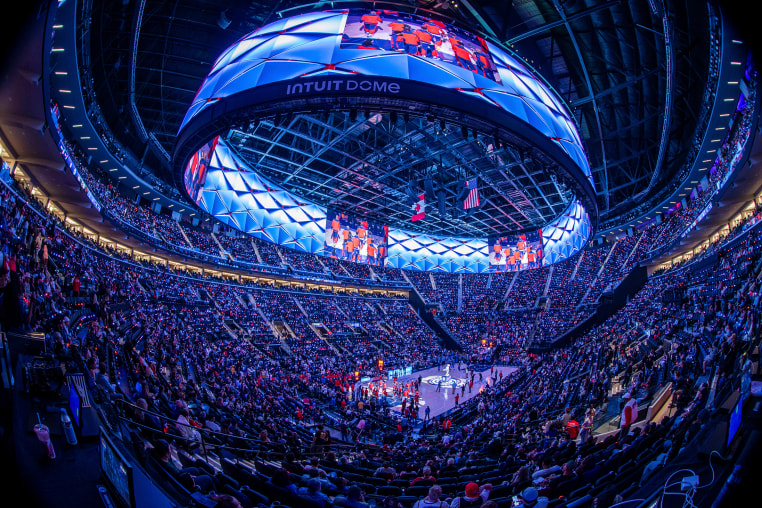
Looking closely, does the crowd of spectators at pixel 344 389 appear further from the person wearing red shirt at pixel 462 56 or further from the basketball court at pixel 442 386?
the person wearing red shirt at pixel 462 56

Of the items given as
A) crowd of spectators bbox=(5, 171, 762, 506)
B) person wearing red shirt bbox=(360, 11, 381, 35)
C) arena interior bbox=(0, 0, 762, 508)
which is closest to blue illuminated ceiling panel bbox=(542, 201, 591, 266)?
arena interior bbox=(0, 0, 762, 508)

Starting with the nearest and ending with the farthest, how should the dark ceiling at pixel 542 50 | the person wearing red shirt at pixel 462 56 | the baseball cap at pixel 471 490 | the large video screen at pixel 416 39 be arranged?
the baseball cap at pixel 471 490 < the large video screen at pixel 416 39 < the person wearing red shirt at pixel 462 56 < the dark ceiling at pixel 542 50

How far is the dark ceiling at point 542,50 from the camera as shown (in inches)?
563

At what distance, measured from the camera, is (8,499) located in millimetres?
2539

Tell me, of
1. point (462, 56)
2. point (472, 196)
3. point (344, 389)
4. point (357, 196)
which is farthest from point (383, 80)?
point (357, 196)

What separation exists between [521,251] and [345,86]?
1688 inches

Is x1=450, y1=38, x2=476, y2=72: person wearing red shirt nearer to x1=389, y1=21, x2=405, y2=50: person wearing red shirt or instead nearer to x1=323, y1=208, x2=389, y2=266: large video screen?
x1=389, y1=21, x2=405, y2=50: person wearing red shirt

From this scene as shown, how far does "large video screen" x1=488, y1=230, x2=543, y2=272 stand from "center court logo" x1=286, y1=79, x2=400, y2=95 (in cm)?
4060

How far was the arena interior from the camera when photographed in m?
5.00

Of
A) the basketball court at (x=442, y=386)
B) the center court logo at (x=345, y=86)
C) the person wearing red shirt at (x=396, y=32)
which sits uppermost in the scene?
the person wearing red shirt at (x=396, y=32)

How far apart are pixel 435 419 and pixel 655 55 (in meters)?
21.5

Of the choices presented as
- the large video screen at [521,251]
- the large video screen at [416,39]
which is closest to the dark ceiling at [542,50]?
the large video screen at [416,39]

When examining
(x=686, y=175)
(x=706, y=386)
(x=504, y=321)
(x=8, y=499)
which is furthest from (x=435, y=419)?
(x=504, y=321)

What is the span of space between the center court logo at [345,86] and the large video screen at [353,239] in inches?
1123
